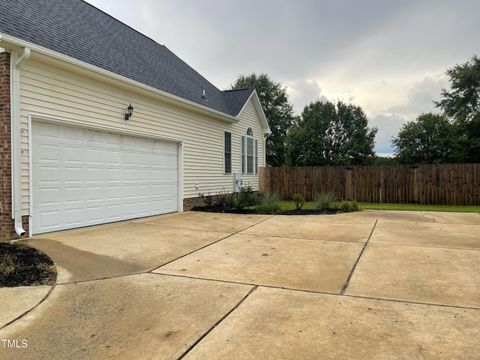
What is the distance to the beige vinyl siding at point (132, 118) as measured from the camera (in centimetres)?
711

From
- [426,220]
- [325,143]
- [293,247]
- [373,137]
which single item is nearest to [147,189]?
[293,247]

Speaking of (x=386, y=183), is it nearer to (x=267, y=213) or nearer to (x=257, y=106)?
(x=257, y=106)

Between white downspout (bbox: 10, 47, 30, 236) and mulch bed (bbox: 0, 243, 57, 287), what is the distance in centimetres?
88

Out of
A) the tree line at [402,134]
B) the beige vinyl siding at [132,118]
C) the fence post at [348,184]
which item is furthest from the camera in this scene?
the tree line at [402,134]

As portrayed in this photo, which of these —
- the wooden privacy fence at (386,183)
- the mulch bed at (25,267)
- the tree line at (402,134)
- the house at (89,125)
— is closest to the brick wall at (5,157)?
the house at (89,125)

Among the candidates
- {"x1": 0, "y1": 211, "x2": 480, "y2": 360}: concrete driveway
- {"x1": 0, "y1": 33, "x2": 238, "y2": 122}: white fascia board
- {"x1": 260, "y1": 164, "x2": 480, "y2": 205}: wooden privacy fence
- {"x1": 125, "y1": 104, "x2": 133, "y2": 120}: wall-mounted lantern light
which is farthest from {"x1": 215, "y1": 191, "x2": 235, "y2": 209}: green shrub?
{"x1": 0, "y1": 211, "x2": 480, "y2": 360}: concrete driveway

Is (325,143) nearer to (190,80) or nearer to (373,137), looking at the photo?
(373,137)

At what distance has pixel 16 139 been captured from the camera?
266 inches

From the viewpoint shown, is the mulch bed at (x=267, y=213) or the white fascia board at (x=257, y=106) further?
the white fascia board at (x=257, y=106)

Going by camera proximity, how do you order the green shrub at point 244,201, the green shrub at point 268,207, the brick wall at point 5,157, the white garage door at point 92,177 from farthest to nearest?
the green shrub at point 244,201, the green shrub at point 268,207, the white garage door at point 92,177, the brick wall at point 5,157

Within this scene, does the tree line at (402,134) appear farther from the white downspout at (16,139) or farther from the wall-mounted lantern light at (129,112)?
the white downspout at (16,139)

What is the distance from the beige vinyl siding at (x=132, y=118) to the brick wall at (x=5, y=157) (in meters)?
0.26

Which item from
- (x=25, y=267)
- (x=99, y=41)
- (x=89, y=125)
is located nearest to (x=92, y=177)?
(x=89, y=125)

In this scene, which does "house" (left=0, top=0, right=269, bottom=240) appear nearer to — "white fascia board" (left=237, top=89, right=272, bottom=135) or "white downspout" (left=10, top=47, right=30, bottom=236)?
"white downspout" (left=10, top=47, right=30, bottom=236)
